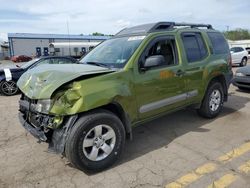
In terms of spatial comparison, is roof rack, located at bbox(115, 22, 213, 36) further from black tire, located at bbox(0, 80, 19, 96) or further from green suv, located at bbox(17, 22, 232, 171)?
black tire, located at bbox(0, 80, 19, 96)

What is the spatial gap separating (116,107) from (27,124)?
1.39 m

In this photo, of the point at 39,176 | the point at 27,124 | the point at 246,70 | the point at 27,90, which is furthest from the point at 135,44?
the point at 246,70

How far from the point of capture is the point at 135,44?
4.11 meters

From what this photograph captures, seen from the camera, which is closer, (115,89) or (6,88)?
(115,89)

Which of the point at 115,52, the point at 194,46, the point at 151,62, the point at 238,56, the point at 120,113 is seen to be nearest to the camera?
the point at 120,113

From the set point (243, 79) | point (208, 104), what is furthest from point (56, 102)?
point (243, 79)

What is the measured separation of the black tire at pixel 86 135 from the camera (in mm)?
3195

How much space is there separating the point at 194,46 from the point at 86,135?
2.99 metres

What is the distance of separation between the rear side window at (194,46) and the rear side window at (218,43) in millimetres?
406

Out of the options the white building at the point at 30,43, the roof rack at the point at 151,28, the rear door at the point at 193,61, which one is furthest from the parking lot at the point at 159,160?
the white building at the point at 30,43

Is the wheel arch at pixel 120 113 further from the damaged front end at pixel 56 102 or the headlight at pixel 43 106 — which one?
the headlight at pixel 43 106

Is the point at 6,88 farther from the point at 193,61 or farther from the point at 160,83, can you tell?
the point at 193,61

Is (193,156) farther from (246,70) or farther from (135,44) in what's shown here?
(246,70)

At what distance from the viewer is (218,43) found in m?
5.72
